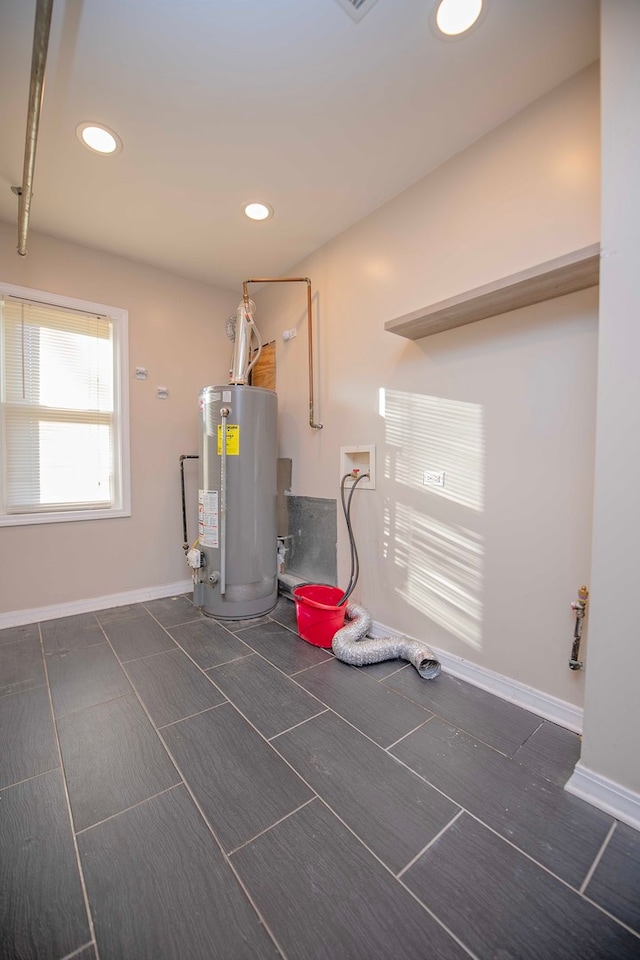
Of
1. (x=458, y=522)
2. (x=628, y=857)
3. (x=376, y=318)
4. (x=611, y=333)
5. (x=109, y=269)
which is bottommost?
(x=628, y=857)

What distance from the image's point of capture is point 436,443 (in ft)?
6.34

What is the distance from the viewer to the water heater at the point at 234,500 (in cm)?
249

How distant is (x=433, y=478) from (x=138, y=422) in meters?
2.28

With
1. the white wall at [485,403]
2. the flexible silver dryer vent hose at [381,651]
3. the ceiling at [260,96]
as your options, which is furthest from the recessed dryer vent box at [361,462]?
the ceiling at [260,96]

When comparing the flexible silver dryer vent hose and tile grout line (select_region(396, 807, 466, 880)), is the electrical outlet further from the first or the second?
tile grout line (select_region(396, 807, 466, 880))

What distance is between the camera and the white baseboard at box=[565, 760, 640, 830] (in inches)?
43.2

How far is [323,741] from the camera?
55.1 inches

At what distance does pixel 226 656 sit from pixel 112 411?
78.3 inches

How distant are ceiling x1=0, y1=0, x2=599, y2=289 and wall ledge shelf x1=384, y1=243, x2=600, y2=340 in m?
0.83

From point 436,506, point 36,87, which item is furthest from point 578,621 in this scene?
point 36,87

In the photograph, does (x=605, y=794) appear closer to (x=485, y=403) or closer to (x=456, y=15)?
(x=485, y=403)

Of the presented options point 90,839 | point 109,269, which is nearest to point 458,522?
point 90,839

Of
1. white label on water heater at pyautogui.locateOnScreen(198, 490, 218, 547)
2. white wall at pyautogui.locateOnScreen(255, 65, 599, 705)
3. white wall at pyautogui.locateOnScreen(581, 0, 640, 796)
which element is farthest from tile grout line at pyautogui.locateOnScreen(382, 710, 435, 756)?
white label on water heater at pyautogui.locateOnScreen(198, 490, 218, 547)

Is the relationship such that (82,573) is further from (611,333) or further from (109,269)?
(611,333)
